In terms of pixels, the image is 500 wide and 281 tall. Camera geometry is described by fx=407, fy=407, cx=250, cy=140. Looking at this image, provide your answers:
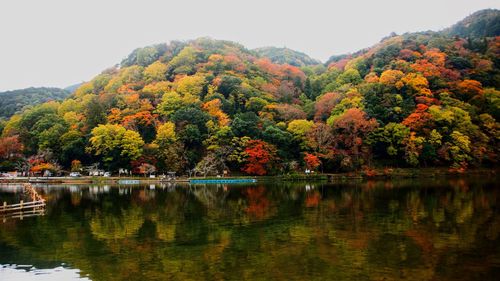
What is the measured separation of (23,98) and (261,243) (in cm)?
11655

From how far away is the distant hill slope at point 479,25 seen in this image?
104 metres

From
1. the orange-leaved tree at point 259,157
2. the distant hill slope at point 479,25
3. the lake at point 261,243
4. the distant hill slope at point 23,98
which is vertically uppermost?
the distant hill slope at point 479,25

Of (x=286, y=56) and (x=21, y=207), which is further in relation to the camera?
(x=286, y=56)

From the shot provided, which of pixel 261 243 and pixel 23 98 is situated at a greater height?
pixel 23 98

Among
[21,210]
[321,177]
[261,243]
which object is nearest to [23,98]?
[321,177]

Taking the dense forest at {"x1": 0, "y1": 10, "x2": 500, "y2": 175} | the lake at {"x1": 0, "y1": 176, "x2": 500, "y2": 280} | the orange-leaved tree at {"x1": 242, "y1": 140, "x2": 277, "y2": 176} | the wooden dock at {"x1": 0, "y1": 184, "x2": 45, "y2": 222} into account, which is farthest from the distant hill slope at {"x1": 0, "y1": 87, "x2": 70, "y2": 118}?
the lake at {"x1": 0, "y1": 176, "x2": 500, "y2": 280}

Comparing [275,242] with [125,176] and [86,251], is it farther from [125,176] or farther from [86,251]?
[125,176]

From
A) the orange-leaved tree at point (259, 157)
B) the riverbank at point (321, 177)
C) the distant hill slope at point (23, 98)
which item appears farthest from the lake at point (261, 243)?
the distant hill slope at point (23, 98)

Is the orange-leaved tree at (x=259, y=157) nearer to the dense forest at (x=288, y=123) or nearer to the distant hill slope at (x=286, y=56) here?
the dense forest at (x=288, y=123)

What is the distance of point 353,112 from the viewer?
59.3 meters

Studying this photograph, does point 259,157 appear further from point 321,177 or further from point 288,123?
point 288,123

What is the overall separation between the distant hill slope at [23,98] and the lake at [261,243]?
91.8 meters

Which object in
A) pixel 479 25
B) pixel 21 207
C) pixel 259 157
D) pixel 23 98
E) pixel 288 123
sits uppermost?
pixel 479 25

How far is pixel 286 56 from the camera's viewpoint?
15762cm
